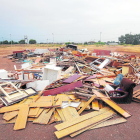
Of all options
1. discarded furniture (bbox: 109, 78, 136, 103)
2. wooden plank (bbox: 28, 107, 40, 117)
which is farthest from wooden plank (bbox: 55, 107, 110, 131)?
wooden plank (bbox: 28, 107, 40, 117)

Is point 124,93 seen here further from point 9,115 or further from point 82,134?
point 9,115

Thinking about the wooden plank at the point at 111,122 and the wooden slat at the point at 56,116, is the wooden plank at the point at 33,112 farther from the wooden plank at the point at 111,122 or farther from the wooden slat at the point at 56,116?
the wooden plank at the point at 111,122

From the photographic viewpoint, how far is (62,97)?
487 centimetres

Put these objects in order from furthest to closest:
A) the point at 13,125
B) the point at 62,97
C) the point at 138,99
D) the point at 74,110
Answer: the point at 138,99 → the point at 62,97 → the point at 74,110 → the point at 13,125

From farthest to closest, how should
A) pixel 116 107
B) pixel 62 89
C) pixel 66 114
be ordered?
pixel 62 89 < pixel 116 107 < pixel 66 114

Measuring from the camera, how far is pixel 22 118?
3.84 metres

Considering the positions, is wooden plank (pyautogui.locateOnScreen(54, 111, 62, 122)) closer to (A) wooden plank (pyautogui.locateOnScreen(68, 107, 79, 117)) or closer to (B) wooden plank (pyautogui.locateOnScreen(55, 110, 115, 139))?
(A) wooden plank (pyautogui.locateOnScreen(68, 107, 79, 117))

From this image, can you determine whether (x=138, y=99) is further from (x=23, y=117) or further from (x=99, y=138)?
(x=23, y=117)

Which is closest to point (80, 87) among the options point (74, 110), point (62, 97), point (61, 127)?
point (62, 97)

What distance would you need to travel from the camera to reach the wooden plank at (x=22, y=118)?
3549 millimetres

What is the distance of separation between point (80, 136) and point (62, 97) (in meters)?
1.86

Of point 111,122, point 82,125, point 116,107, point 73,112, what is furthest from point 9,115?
point 116,107

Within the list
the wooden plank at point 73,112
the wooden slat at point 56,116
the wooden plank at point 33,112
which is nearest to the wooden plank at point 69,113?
the wooden plank at point 73,112

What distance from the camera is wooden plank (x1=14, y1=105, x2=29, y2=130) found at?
3.55 m
